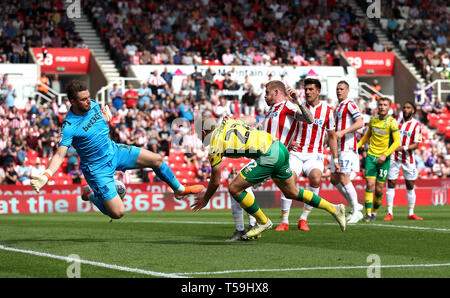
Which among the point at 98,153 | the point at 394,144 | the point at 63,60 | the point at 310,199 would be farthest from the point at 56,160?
the point at 63,60

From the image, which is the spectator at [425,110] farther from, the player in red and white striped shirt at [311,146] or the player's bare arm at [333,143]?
the player in red and white striped shirt at [311,146]

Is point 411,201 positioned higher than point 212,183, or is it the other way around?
point 212,183

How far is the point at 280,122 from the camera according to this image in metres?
12.3

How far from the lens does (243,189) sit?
1034cm

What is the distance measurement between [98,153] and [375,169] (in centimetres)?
669

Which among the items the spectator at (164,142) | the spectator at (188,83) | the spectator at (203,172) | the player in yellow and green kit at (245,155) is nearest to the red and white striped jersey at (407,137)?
the player in yellow and green kit at (245,155)

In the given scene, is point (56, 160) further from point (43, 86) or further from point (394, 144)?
point (43, 86)

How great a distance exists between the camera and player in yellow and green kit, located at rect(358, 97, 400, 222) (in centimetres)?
1565

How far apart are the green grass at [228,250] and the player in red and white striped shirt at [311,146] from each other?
419 millimetres

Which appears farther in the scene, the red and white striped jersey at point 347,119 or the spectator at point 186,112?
the spectator at point 186,112

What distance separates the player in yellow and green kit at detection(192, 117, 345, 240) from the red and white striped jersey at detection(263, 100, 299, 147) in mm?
1712

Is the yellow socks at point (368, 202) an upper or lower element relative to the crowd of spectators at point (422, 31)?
lower

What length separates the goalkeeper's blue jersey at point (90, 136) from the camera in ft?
34.1

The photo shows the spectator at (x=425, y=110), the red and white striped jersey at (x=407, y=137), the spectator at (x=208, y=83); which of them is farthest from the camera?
the spectator at (x=425, y=110)
